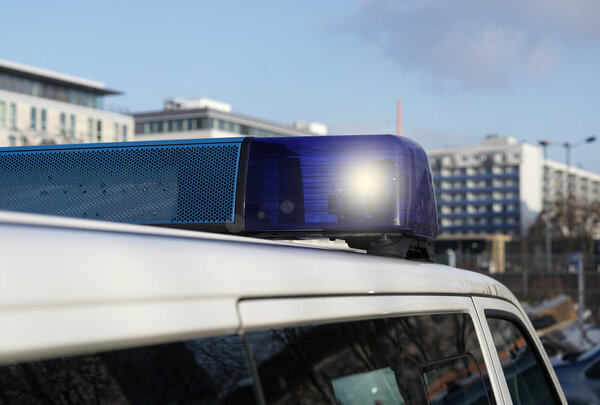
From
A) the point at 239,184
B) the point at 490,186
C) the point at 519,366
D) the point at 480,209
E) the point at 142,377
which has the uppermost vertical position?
the point at 490,186

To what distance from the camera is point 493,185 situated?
15275 cm

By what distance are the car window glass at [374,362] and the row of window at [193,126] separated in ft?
338

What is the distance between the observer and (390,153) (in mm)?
1905

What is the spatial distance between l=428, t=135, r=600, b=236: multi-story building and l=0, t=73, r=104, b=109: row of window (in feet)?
242

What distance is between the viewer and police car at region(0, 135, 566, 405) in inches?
34.0

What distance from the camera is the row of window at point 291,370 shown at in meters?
0.90

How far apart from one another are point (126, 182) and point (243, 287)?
99 centimetres

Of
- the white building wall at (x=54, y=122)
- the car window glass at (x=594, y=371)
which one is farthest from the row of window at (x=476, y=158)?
the car window glass at (x=594, y=371)

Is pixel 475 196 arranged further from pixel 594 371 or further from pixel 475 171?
pixel 594 371

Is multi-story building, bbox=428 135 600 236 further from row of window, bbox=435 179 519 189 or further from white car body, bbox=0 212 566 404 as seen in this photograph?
white car body, bbox=0 212 566 404

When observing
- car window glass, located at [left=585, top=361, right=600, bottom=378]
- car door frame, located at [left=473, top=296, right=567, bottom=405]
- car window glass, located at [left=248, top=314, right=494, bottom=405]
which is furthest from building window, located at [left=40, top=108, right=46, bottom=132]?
car window glass, located at [left=248, top=314, right=494, bottom=405]

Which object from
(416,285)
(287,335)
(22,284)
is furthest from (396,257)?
(22,284)

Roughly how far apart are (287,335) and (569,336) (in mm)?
16248

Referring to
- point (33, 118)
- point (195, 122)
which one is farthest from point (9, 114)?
point (195, 122)
